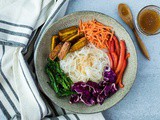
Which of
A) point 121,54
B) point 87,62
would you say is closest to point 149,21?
point 121,54

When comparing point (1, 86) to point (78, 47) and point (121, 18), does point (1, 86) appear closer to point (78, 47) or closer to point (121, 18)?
point (78, 47)

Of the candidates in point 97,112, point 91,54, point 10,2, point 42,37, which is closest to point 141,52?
point 91,54

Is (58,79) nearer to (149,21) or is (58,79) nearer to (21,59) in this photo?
(21,59)

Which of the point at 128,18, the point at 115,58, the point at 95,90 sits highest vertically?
the point at 128,18

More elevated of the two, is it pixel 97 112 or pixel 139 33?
pixel 139 33

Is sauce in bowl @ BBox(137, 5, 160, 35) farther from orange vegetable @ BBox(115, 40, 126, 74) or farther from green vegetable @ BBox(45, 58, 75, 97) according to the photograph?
green vegetable @ BBox(45, 58, 75, 97)

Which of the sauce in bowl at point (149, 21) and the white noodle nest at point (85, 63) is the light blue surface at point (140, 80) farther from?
the white noodle nest at point (85, 63)

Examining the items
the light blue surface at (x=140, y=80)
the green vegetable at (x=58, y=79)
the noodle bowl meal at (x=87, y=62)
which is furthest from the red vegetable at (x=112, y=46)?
the green vegetable at (x=58, y=79)
